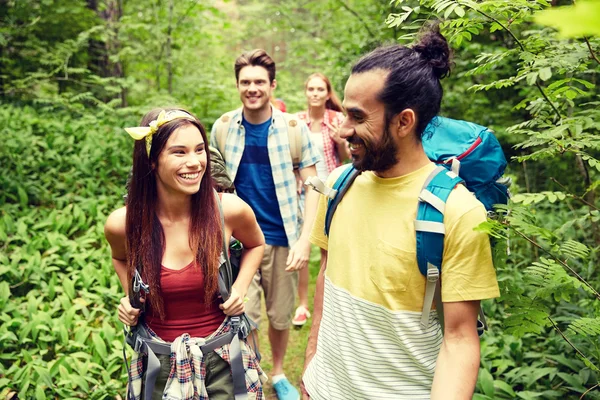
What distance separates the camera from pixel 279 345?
4.41 meters

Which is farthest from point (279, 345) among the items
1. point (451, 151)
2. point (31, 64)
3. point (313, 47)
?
point (31, 64)

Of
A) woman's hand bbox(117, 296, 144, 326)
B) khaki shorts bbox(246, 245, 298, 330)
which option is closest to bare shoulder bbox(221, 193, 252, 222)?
woman's hand bbox(117, 296, 144, 326)

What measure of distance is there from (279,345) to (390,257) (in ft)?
9.49

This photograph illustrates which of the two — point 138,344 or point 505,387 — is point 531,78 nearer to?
point 138,344

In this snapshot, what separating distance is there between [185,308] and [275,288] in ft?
6.02

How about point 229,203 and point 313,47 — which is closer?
point 229,203

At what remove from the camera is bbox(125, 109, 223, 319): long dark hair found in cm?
247

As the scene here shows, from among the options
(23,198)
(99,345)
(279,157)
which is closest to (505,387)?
(279,157)

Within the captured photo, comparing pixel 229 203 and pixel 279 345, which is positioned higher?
pixel 229 203

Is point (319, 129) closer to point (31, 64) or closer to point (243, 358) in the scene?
point (243, 358)

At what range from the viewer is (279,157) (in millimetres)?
4027

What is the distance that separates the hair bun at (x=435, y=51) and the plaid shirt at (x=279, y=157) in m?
2.27

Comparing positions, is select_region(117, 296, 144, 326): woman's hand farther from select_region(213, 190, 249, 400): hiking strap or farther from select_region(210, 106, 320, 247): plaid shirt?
select_region(210, 106, 320, 247): plaid shirt

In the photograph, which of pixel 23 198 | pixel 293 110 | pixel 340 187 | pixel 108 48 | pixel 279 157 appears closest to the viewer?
pixel 340 187
